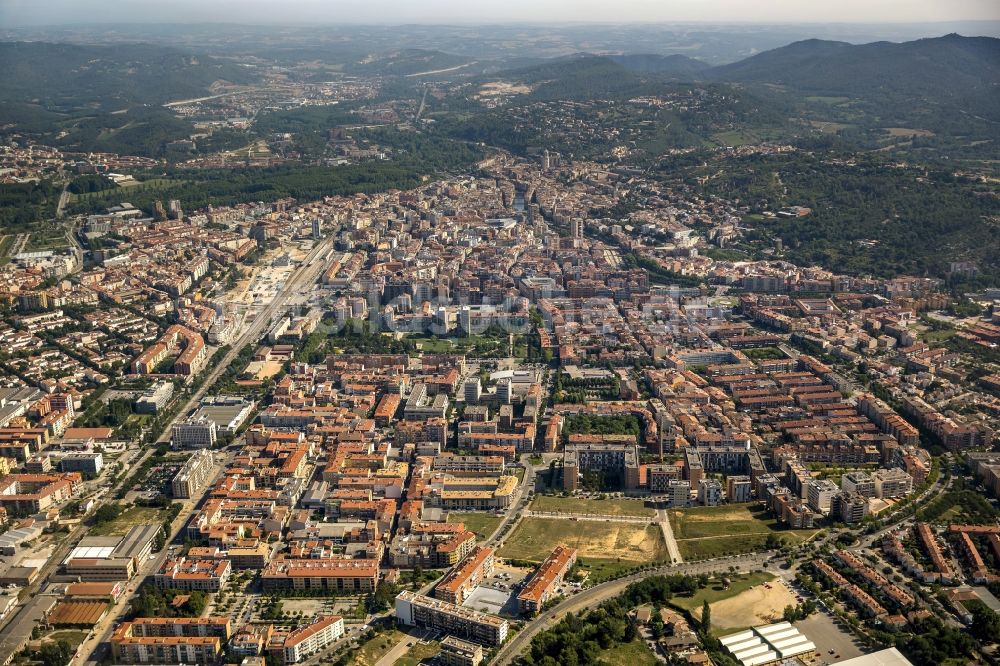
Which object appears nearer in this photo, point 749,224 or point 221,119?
point 749,224

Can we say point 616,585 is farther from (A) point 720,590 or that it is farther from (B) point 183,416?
(B) point 183,416

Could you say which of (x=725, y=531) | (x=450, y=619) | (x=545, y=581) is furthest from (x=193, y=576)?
(x=725, y=531)

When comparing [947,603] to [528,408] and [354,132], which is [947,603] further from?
[354,132]

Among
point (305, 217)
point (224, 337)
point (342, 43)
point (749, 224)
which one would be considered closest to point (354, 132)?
point (305, 217)

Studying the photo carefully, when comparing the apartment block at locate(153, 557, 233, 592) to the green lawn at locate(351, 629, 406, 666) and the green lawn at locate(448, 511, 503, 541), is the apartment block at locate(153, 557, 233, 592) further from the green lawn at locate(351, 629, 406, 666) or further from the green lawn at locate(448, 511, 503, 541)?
the green lawn at locate(448, 511, 503, 541)

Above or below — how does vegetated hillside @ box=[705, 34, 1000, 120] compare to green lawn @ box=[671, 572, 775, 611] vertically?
above

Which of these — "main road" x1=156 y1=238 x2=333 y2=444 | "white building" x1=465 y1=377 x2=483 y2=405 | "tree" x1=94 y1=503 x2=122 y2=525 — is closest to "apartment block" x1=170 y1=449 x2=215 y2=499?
"tree" x1=94 y1=503 x2=122 y2=525

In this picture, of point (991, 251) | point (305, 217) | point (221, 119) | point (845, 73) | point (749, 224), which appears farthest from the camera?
point (845, 73)
